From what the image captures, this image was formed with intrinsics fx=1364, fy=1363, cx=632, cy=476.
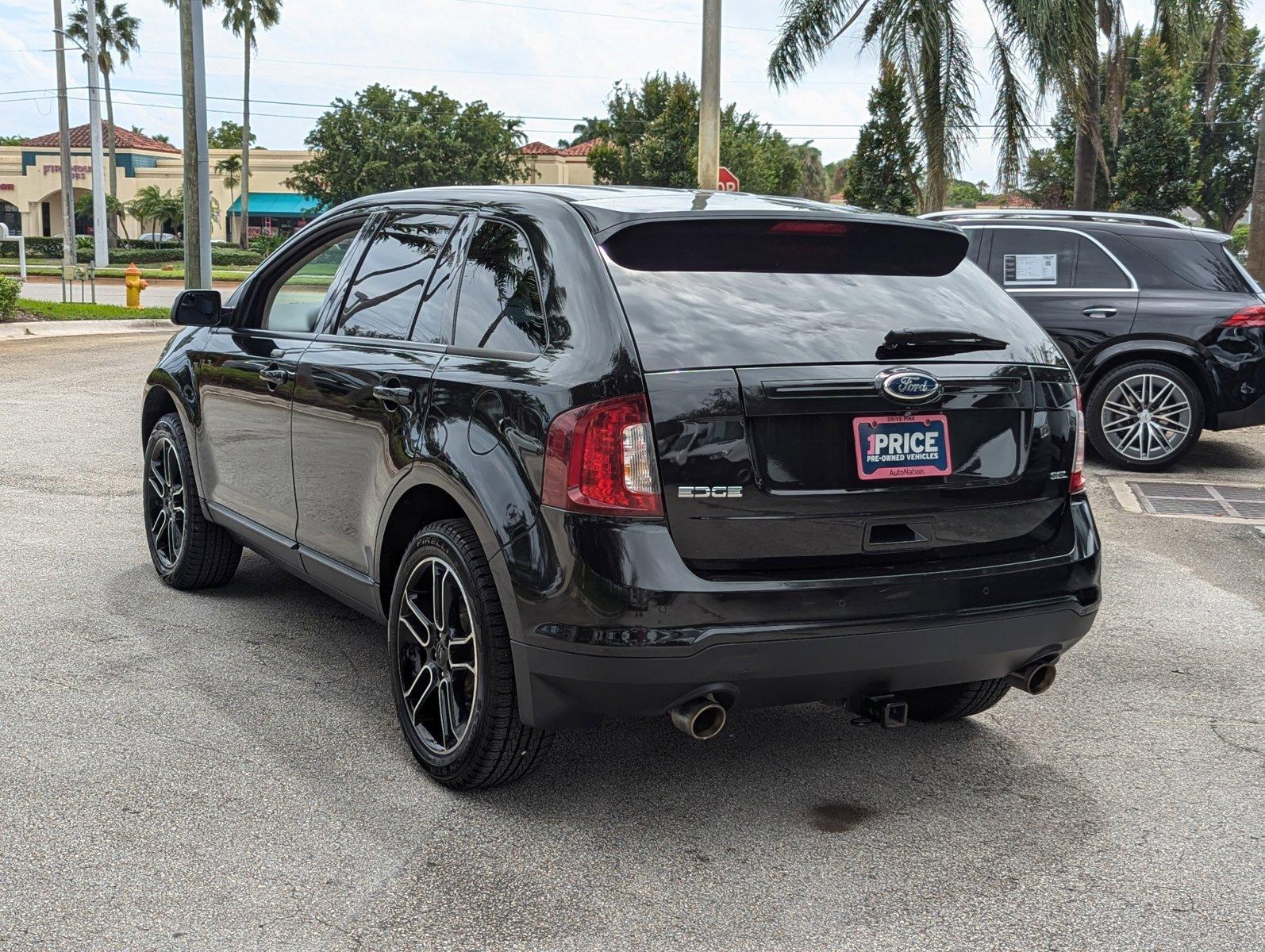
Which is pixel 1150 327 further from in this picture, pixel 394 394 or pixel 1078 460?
pixel 394 394

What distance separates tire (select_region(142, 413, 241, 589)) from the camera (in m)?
5.97

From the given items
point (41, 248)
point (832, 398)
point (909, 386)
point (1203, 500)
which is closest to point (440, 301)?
point (832, 398)

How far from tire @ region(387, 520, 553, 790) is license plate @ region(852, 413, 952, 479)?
105 cm

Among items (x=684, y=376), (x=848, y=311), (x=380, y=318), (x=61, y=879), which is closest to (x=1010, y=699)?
(x=848, y=311)

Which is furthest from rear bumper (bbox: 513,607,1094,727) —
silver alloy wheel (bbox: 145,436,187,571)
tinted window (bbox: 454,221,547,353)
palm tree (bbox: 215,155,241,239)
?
palm tree (bbox: 215,155,241,239)

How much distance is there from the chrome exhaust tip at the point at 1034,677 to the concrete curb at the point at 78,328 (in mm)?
18713

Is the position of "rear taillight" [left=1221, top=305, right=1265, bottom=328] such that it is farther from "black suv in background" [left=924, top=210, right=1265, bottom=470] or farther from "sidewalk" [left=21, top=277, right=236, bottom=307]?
"sidewalk" [left=21, top=277, right=236, bottom=307]

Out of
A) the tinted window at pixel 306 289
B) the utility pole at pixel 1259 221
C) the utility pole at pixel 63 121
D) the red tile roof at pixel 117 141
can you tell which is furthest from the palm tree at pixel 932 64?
the red tile roof at pixel 117 141

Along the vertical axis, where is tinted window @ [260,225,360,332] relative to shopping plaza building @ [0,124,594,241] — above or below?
below

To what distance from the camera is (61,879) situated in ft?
10.9

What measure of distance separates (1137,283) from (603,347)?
7.94 meters

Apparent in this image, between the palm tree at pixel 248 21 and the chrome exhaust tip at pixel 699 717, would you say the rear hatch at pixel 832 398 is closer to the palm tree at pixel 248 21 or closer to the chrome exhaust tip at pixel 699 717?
the chrome exhaust tip at pixel 699 717

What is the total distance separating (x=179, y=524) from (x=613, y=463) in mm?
3440

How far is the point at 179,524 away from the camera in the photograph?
6176 mm
